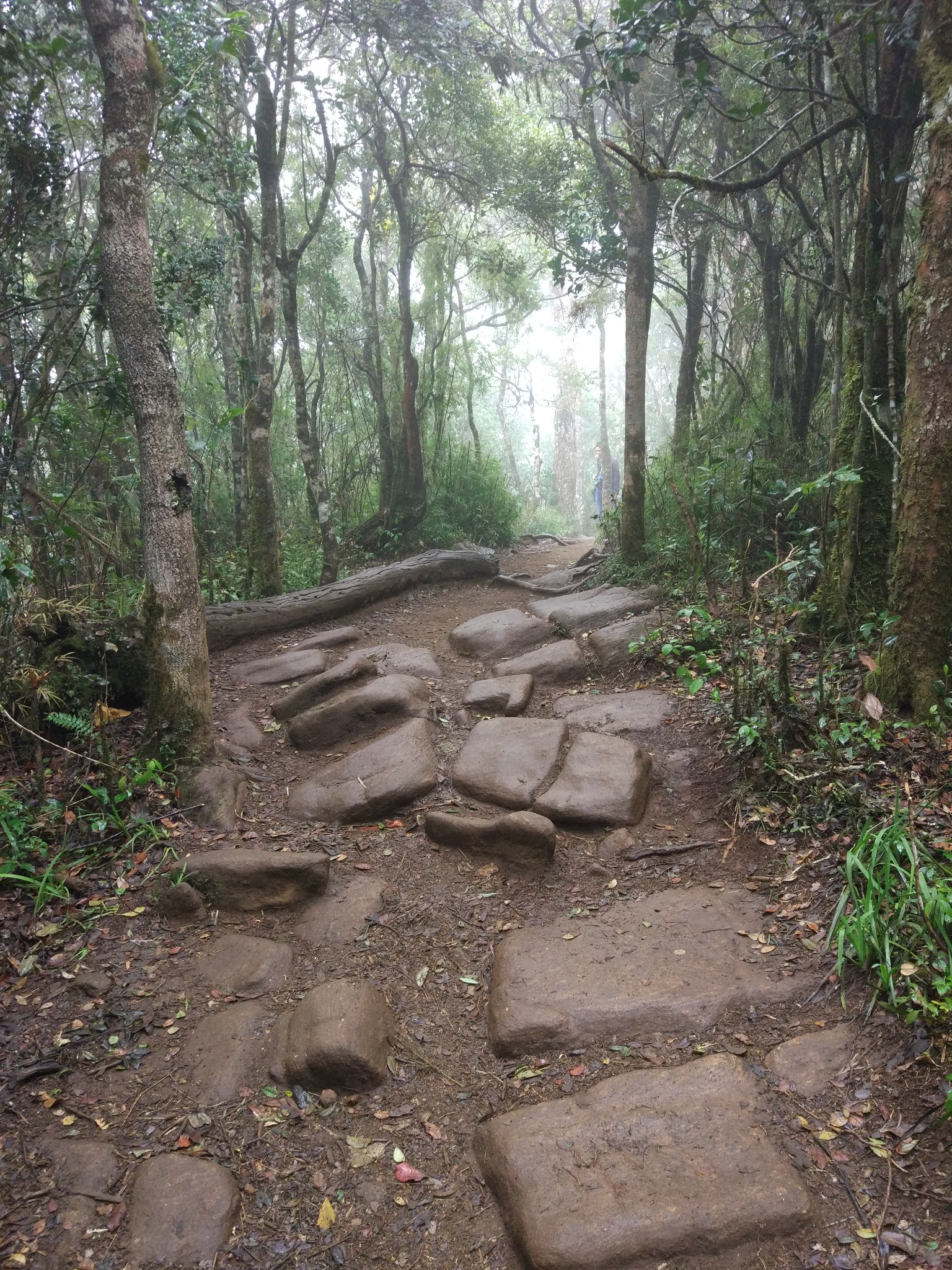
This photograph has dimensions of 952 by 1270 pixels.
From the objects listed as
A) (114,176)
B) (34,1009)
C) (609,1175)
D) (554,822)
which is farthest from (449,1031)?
(114,176)

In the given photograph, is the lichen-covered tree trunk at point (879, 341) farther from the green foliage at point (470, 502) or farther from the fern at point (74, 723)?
the green foliage at point (470, 502)

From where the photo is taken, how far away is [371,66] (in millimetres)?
9336

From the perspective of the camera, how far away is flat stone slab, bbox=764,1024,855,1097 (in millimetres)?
2141

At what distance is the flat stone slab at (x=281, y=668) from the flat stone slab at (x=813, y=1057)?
3803mm

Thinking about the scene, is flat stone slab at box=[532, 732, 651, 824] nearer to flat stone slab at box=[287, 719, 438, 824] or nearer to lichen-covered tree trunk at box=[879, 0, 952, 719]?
flat stone slab at box=[287, 719, 438, 824]

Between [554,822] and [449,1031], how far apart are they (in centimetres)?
114

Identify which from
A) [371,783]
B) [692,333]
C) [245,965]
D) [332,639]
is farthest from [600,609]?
[692,333]

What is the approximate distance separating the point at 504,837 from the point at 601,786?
563 mm

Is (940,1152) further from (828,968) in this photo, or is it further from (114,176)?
(114,176)

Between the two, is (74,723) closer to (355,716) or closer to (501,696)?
(355,716)

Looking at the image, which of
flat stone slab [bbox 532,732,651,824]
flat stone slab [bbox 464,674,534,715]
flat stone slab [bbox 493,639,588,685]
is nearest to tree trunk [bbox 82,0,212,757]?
flat stone slab [bbox 464,674,534,715]

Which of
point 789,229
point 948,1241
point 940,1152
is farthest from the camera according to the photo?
point 789,229

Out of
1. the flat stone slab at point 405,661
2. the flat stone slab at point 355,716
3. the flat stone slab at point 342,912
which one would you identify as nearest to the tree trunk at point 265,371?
the flat stone slab at point 405,661

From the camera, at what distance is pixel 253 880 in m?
3.18
